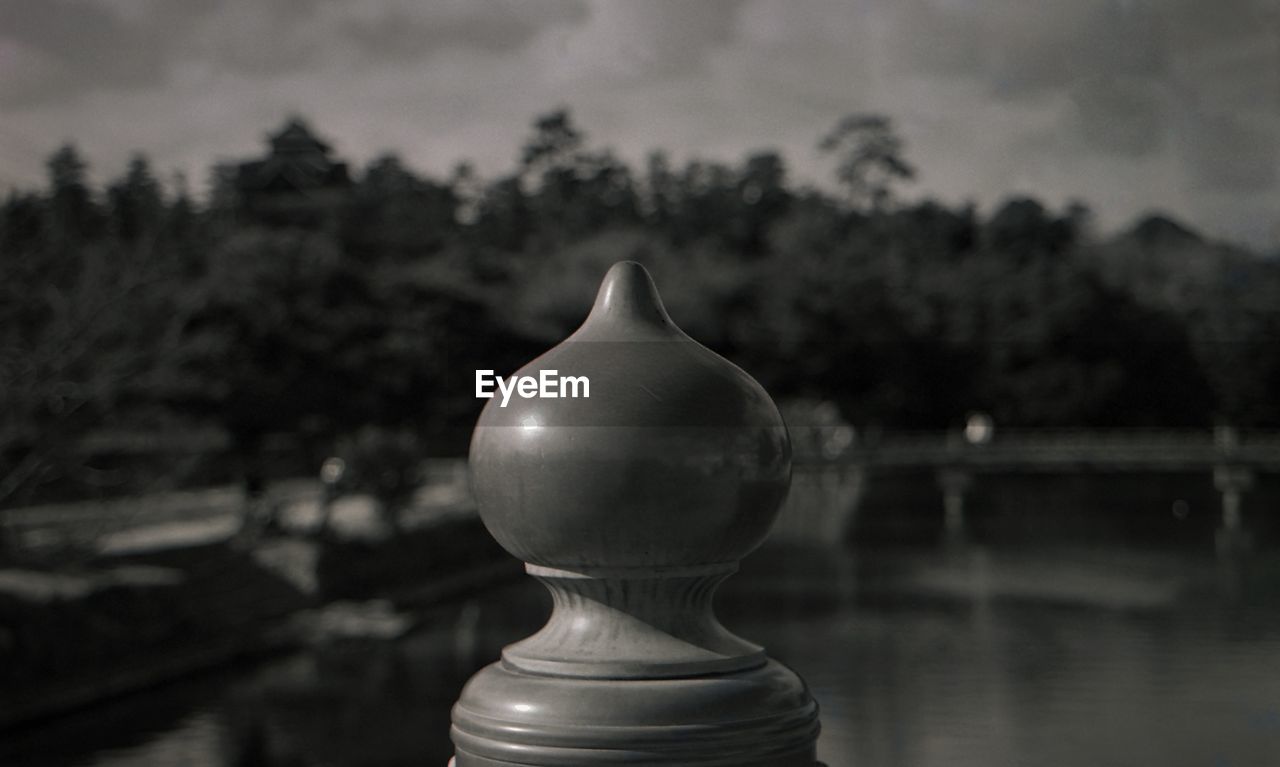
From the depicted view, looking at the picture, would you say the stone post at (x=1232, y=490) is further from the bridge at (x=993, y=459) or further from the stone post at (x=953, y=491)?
the stone post at (x=953, y=491)

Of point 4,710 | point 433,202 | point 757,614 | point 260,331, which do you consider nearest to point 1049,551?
point 757,614

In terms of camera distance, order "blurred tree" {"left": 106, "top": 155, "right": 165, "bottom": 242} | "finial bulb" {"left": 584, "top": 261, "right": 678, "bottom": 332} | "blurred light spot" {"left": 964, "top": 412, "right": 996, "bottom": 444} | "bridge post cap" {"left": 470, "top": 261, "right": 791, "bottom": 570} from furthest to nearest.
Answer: "blurred light spot" {"left": 964, "top": 412, "right": 996, "bottom": 444}
"blurred tree" {"left": 106, "top": 155, "right": 165, "bottom": 242}
"finial bulb" {"left": 584, "top": 261, "right": 678, "bottom": 332}
"bridge post cap" {"left": 470, "top": 261, "right": 791, "bottom": 570}

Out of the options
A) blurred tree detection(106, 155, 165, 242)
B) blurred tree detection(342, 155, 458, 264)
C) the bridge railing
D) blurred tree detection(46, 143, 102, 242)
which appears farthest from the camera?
the bridge railing

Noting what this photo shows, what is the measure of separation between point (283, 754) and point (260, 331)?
22173 millimetres

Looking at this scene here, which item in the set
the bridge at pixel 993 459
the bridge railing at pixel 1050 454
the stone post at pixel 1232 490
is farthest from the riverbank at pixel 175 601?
the bridge railing at pixel 1050 454

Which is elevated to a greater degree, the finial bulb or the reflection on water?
the finial bulb

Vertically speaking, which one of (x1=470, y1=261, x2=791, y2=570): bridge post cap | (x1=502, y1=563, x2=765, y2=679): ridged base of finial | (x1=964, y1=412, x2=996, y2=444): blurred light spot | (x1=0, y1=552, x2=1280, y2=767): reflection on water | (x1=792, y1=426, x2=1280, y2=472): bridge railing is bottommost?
(x1=0, y1=552, x2=1280, y2=767): reflection on water

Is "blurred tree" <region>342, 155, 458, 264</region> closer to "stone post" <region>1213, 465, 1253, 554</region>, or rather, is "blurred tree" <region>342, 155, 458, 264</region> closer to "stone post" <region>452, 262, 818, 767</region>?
"stone post" <region>1213, 465, 1253, 554</region>

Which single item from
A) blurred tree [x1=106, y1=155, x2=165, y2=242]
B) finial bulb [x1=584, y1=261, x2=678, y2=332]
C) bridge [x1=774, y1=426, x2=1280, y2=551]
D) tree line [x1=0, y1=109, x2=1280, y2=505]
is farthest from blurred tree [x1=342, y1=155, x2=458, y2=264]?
finial bulb [x1=584, y1=261, x2=678, y2=332]

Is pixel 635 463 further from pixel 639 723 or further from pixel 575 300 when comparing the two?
pixel 575 300

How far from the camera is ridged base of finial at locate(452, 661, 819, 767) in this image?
2.12 m

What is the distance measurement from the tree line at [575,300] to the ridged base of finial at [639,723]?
1179cm

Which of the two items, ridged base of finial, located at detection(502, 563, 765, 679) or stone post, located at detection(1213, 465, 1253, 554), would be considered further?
stone post, located at detection(1213, 465, 1253, 554)

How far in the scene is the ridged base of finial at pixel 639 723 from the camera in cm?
212
